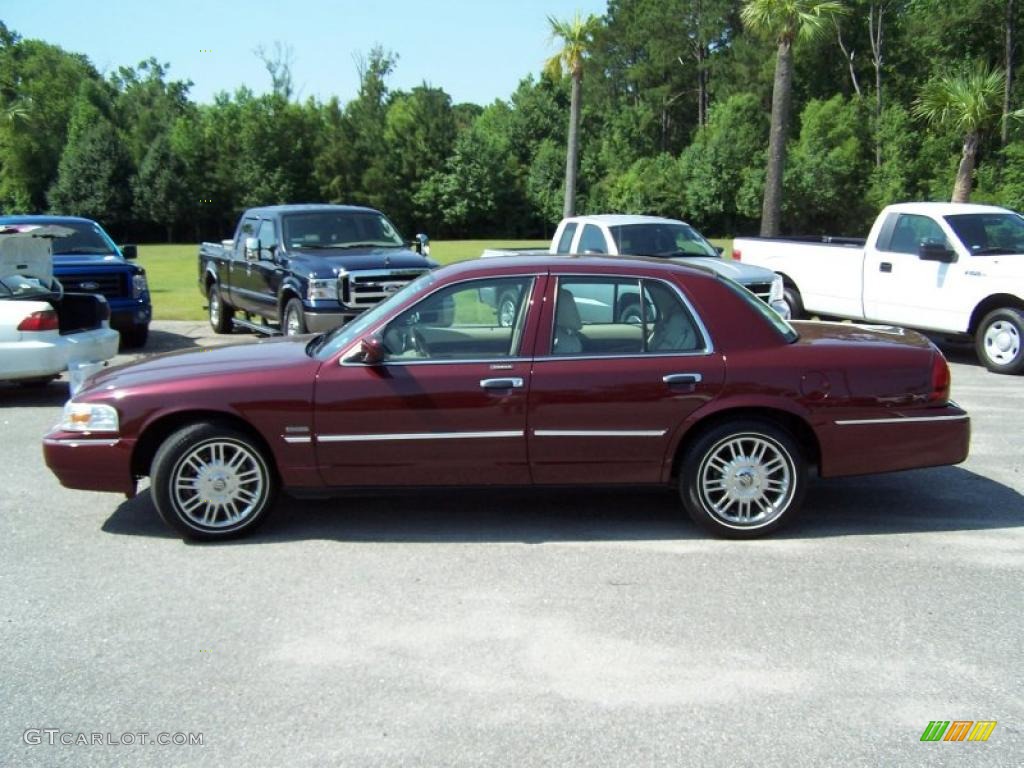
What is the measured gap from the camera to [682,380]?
5574 mm

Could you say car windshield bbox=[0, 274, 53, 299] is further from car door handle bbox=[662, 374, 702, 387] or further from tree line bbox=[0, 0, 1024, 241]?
tree line bbox=[0, 0, 1024, 241]

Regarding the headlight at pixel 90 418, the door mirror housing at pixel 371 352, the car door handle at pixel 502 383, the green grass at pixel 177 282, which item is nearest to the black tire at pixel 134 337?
the green grass at pixel 177 282

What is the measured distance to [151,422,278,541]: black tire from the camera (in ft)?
18.3

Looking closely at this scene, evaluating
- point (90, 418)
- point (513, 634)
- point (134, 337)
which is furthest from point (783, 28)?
point (513, 634)

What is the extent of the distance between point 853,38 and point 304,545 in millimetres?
64271

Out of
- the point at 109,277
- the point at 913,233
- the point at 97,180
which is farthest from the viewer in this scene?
the point at 97,180

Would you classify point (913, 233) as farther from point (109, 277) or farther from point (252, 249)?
point (109, 277)

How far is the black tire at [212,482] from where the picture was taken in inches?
220

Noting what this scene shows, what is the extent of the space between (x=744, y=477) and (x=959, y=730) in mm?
2141

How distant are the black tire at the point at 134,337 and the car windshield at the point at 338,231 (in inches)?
93.9

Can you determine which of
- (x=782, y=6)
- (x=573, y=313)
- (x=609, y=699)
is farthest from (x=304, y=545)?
(x=782, y=6)

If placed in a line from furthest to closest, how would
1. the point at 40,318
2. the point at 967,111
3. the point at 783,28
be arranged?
the point at 967,111 < the point at 783,28 < the point at 40,318

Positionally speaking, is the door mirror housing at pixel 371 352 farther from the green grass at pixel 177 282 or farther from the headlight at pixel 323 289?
the green grass at pixel 177 282

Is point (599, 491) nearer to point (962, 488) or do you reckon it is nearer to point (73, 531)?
point (962, 488)
